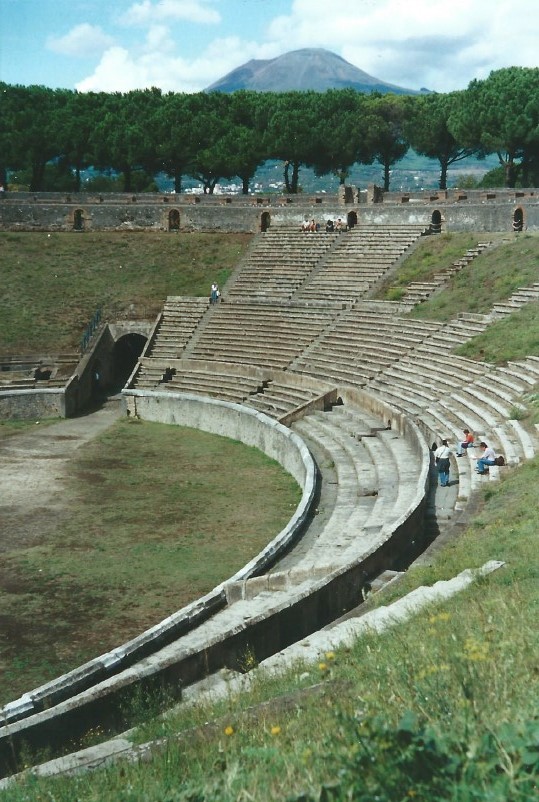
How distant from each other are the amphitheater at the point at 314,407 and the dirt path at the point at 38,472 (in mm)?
1824

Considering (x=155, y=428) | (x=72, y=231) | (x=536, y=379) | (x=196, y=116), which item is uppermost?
(x=196, y=116)

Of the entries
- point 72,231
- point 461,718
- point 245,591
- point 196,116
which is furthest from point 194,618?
point 196,116

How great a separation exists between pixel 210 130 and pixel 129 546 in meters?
43.4

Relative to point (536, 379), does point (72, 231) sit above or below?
above

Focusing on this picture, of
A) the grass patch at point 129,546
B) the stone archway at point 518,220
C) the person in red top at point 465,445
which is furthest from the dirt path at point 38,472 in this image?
the stone archway at point 518,220

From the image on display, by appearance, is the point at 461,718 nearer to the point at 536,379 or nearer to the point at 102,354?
the point at 536,379

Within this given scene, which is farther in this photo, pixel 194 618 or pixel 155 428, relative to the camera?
pixel 155 428

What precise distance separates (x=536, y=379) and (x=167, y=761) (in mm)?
17948

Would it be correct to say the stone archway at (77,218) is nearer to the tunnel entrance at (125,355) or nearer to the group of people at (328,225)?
the tunnel entrance at (125,355)

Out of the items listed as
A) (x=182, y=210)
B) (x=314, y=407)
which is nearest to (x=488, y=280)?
(x=314, y=407)

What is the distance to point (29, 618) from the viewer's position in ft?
47.0

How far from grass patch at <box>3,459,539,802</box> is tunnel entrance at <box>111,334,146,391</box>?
1161 inches

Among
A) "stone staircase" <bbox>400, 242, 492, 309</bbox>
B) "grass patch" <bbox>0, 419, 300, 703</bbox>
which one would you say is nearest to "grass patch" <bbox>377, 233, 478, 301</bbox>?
"stone staircase" <bbox>400, 242, 492, 309</bbox>

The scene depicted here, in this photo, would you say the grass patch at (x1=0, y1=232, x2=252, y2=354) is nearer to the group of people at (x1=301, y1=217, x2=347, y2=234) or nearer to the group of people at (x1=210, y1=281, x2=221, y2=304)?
the group of people at (x1=210, y1=281, x2=221, y2=304)
